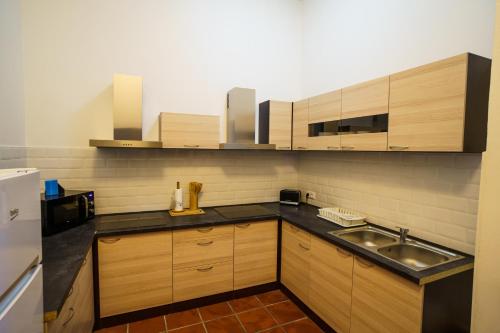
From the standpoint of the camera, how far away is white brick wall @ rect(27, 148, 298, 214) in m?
2.53

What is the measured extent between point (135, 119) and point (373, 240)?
2391mm

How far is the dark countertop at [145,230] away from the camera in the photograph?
1.39 meters

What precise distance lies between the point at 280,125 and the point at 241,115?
45cm

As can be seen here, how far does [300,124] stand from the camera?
9.76 ft

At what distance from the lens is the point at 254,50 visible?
3.24 m

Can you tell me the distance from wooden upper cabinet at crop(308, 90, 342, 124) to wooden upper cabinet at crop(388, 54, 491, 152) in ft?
2.10

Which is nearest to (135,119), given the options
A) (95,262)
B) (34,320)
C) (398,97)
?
(95,262)

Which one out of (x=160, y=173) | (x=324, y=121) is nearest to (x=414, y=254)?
(x=324, y=121)

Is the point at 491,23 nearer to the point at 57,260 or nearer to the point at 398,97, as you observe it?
the point at 398,97

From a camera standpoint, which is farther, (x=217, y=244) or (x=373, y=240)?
(x=217, y=244)

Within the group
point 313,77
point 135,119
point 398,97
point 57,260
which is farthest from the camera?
point 313,77

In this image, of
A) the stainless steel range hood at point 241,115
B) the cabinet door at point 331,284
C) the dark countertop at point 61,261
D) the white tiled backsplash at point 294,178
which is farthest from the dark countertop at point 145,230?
the stainless steel range hood at point 241,115

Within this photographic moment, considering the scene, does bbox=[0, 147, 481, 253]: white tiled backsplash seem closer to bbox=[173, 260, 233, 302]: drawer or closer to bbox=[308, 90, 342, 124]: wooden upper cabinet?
bbox=[308, 90, 342, 124]: wooden upper cabinet

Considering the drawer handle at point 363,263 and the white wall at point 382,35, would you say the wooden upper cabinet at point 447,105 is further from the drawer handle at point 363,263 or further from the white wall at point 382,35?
the drawer handle at point 363,263
